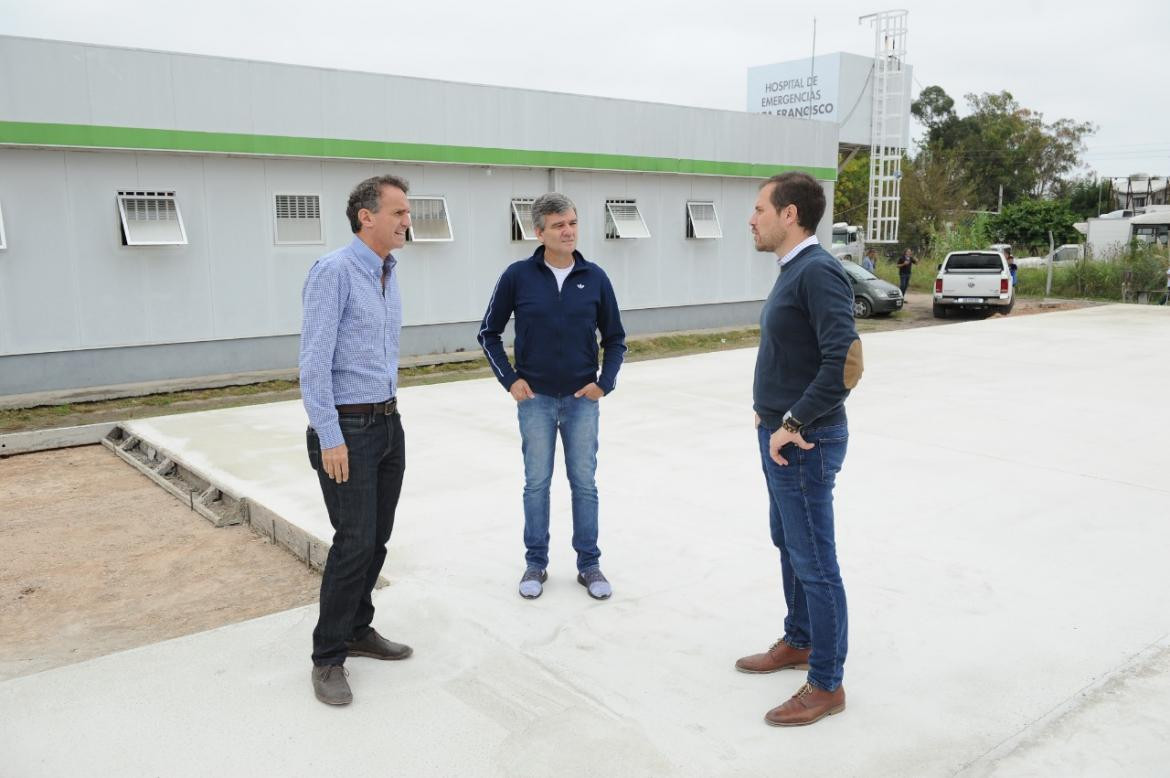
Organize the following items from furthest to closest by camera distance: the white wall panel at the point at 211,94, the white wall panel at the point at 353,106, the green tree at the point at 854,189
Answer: the green tree at the point at 854,189
the white wall panel at the point at 353,106
the white wall panel at the point at 211,94

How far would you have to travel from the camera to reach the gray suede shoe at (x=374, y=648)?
3.69 m

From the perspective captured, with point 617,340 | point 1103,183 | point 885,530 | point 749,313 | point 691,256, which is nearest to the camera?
point 617,340

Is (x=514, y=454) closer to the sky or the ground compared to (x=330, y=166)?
closer to the ground

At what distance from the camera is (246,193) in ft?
40.6

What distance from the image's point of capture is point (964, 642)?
3.82 m

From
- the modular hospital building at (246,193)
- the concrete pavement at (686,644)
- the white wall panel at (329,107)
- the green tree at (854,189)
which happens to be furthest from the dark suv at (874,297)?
the green tree at (854,189)

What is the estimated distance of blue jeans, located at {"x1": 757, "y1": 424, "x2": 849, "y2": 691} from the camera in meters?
3.13

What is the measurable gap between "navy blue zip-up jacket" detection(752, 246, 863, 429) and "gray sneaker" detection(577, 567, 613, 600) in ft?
4.67

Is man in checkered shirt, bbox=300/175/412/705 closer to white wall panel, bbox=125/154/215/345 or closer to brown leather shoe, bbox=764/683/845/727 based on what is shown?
brown leather shoe, bbox=764/683/845/727

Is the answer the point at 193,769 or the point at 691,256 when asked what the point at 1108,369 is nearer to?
the point at 691,256

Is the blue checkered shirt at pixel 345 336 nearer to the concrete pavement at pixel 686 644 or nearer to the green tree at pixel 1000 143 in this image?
the concrete pavement at pixel 686 644

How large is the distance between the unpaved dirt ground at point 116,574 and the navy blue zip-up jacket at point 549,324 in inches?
61.3

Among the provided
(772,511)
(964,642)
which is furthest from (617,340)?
(964,642)

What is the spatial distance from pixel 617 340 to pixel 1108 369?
954cm
